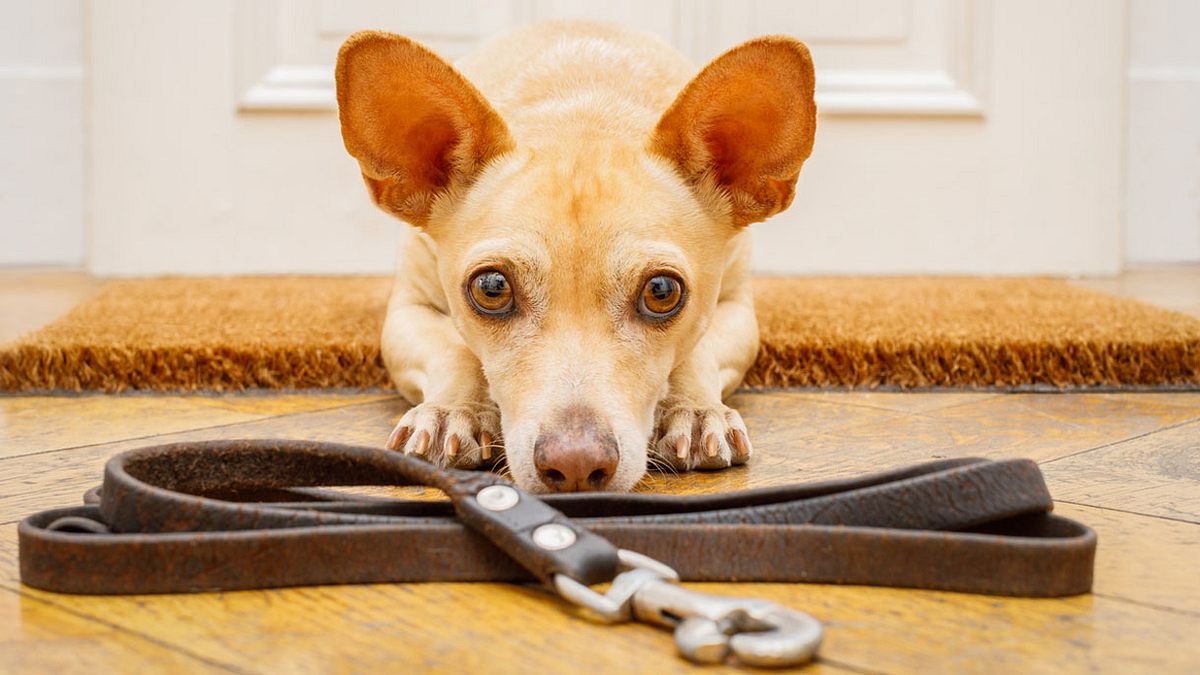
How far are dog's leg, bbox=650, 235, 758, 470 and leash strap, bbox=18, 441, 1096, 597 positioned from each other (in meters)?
0.46

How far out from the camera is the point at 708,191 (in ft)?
6.16

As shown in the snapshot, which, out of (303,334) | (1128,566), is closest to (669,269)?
(1128,566)

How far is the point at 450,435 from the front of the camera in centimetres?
170

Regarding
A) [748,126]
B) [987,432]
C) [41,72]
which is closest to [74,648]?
[748,126]

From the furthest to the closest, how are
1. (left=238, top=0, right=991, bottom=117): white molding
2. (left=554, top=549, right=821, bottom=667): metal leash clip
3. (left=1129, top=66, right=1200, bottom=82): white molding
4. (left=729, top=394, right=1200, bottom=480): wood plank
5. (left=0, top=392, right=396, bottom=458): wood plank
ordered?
(left=1129, top=66, right=1200, bottom=82): white molding < (left=238, top=0, right=991, bottom=117): white molding < (left=0, top=392, right=396, bottom=458): wood plank < (left=729, top=394, right=1200, bottom=480): wood plank < (left=554, top=549, right=821, bottom=667): metal leash clip

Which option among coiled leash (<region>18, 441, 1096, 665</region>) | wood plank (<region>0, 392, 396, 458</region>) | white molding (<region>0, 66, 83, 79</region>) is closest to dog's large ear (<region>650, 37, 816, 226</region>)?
coiled leash (<region>18, 441, 1096, 665</region>)

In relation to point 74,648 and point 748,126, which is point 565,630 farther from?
point 748,126

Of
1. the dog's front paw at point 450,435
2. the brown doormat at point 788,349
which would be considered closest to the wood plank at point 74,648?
the dog's front paw at point 450,435

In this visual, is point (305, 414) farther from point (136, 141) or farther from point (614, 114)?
point (136, 141)

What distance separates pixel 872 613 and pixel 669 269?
702 millimetres

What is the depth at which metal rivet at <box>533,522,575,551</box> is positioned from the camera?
3.53ft

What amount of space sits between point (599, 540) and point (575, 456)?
0.35 m

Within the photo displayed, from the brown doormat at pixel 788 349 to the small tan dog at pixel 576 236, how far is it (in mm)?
431

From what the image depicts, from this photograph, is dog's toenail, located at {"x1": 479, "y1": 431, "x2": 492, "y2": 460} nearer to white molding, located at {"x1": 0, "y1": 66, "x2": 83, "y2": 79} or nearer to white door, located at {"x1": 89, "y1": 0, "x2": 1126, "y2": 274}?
white door, located at {"x1": 89, "y1": 0, "x2": 1126, "y2": 274}
